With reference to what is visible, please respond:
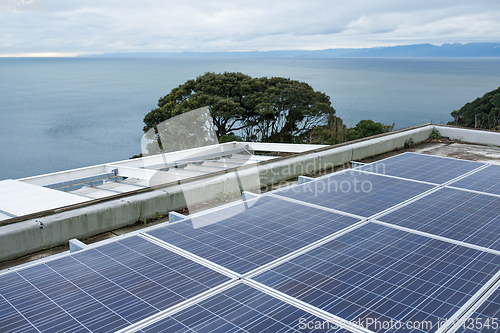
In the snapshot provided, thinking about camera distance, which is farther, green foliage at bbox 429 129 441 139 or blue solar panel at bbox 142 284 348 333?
green foliage at bbox 429 129 441 139

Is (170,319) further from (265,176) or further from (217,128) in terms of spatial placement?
(217,128)

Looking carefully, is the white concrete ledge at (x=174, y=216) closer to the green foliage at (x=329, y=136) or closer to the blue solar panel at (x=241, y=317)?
the blue solar panel at (x=241, y=317)

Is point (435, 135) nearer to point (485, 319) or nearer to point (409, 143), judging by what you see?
point (409, 143)

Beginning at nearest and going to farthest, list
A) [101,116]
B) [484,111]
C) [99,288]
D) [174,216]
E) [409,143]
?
1. [99,288]
2. [174,216]
3. [409,143]
4. [484,111]
5. [101,116]

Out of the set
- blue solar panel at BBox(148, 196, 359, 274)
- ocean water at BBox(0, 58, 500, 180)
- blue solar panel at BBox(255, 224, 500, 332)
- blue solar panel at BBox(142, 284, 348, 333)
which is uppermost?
blue solar panel at BBox(148, 196, 359, 274)

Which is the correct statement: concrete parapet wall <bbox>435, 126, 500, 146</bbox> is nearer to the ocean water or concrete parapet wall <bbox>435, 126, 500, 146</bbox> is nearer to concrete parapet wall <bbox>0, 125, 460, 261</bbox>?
concrete parapet wall <bbox>0, 125, 460, 261</bbox>

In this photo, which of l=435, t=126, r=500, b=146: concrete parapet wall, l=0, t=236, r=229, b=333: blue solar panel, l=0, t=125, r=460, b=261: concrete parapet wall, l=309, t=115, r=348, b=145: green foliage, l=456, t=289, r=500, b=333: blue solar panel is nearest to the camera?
l=456, t=289, r=500, b=333: blue solar panel

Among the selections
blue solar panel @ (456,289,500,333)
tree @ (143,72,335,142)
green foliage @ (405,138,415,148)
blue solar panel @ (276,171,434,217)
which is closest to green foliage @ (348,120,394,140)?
tree @ (143,72,335,142)

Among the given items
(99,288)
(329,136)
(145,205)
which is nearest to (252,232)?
(99,288)
